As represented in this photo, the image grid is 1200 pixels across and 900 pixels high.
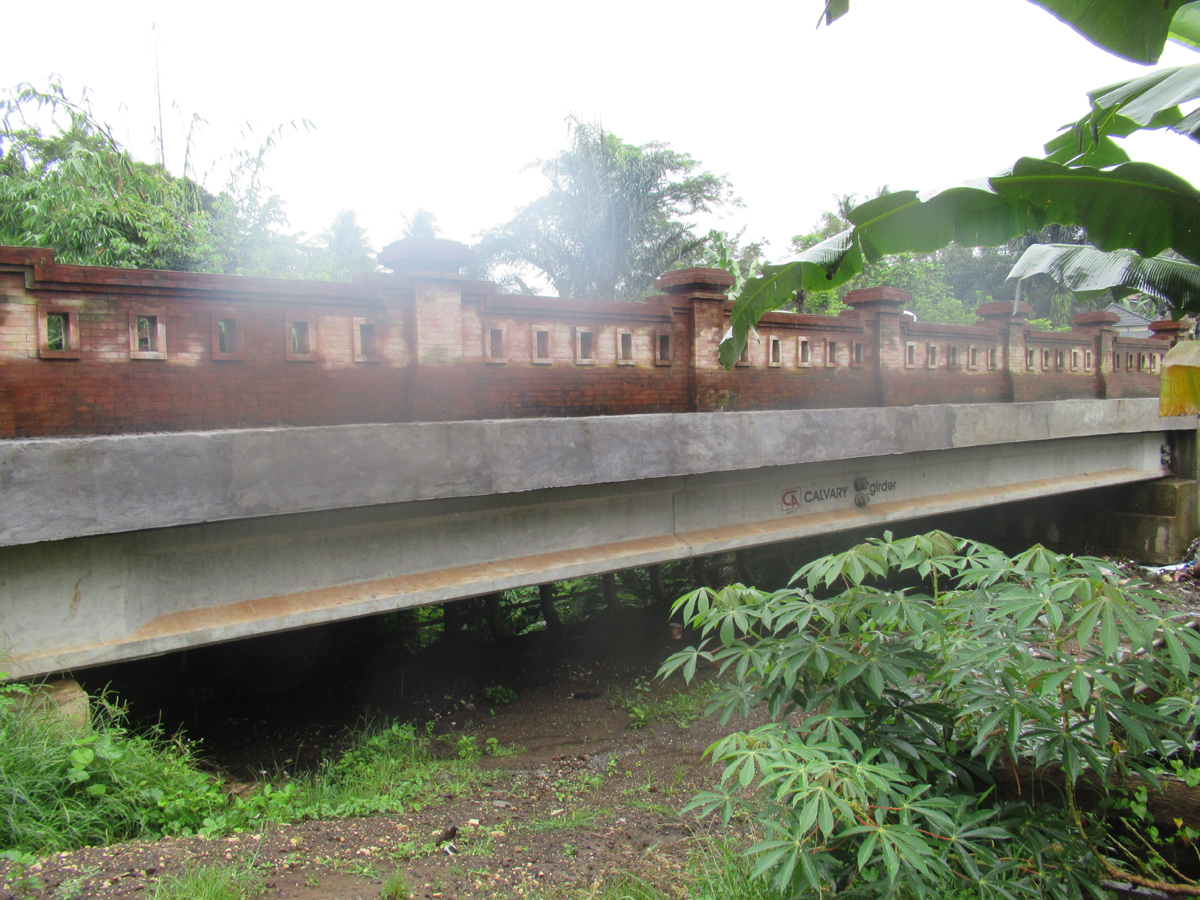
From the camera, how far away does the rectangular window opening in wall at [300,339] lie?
4805mm

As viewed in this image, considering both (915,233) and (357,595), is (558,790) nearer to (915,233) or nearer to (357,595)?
(357,595)

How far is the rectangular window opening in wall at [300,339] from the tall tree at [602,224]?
1660cm

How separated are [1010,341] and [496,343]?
7.58 metres

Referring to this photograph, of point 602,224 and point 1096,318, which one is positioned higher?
point 602,224

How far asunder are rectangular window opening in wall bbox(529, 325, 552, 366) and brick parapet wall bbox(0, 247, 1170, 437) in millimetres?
16

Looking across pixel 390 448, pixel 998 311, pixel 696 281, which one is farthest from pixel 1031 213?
pixel 998 311

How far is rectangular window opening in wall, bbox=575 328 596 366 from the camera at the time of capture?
6016 mm

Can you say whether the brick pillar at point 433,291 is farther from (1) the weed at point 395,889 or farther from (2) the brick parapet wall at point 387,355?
(1) the weed at point 395,889

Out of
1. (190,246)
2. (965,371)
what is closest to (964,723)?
(965,371)

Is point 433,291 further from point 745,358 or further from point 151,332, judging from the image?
point 745,358

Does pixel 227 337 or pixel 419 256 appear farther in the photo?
pixel 419 256

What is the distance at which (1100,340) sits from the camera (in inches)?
452

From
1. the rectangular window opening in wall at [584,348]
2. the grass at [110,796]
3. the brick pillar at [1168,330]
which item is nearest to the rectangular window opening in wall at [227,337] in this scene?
the grass at [110,796]

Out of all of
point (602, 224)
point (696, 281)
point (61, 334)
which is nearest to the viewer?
point (61, 334)
